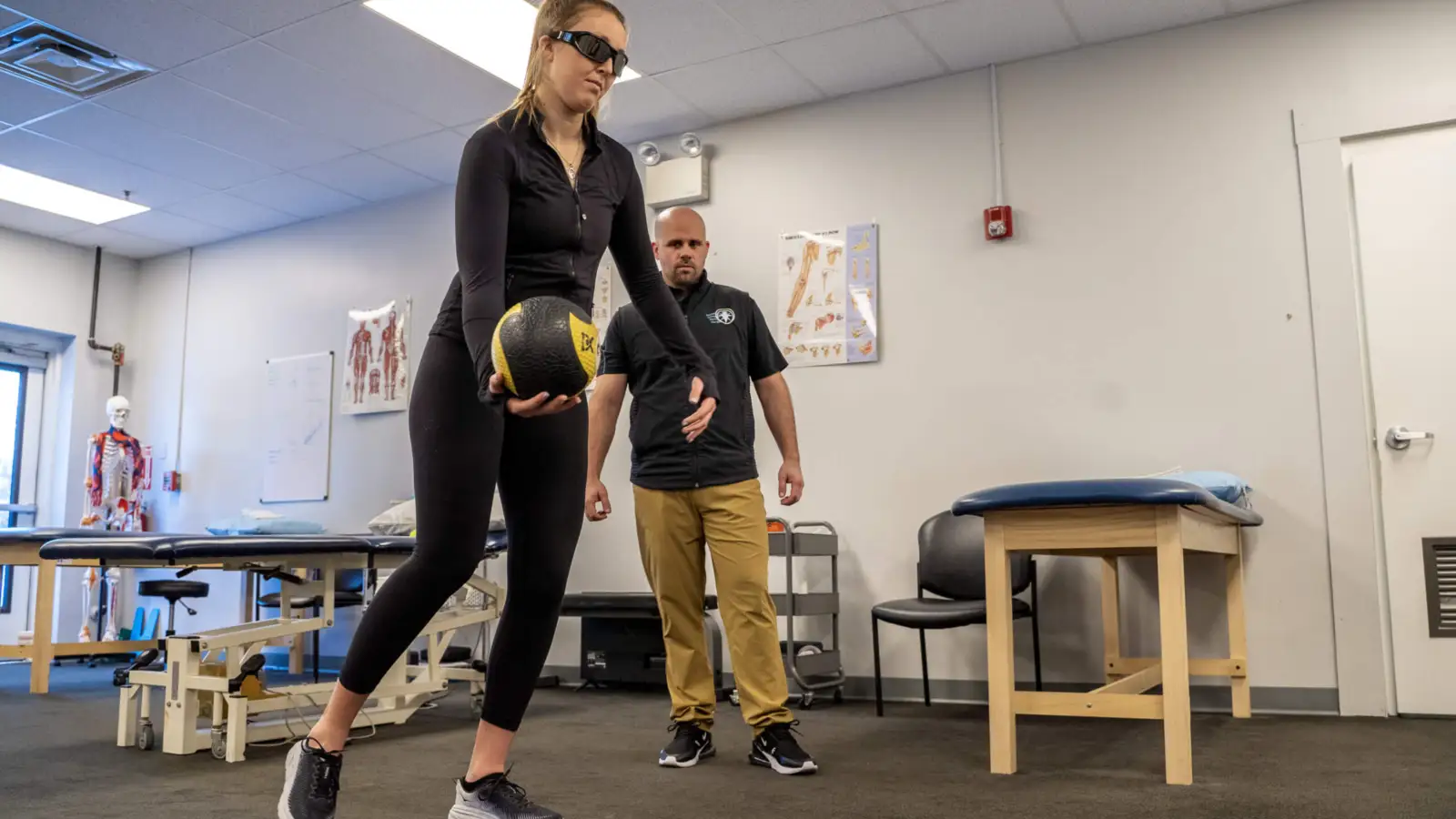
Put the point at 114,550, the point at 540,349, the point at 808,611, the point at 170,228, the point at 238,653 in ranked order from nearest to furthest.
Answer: the point at 540,349
the point at 238,653
the point at 114,550
the point at 808,611
the point at 170,228

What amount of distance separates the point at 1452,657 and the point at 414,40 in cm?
477

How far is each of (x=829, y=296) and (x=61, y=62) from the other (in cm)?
368

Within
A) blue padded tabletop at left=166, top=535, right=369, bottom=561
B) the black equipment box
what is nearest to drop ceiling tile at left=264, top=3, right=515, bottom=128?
blue padded tabletop at left=166, top=535, right=369, bottom=561

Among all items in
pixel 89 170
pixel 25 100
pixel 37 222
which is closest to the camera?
pixel 25 100

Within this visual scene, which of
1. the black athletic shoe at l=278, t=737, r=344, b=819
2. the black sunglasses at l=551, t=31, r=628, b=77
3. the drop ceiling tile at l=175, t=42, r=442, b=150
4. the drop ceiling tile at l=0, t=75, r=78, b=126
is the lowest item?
the black athletic shoe at l=278, t=737, r=344, b=819

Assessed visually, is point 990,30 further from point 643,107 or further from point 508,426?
point 508,426

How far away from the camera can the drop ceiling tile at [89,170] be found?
19.8 feet

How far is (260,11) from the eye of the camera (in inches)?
178

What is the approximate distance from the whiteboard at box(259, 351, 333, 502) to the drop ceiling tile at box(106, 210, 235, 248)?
1053mm

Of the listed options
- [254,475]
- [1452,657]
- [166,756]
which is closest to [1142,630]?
[1452,657]

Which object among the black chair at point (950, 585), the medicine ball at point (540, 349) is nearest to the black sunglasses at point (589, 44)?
the medicine ball at point (540, 349)

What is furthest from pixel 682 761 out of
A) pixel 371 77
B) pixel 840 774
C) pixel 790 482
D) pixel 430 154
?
pixel 430 154

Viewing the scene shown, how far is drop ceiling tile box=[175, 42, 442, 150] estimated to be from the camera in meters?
5.01

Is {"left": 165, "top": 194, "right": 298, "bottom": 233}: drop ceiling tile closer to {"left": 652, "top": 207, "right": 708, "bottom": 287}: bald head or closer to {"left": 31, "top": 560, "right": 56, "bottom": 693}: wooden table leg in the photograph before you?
{"left": 31, "top": 560, "right": 56, "bottom": 693}: wooden table leg
